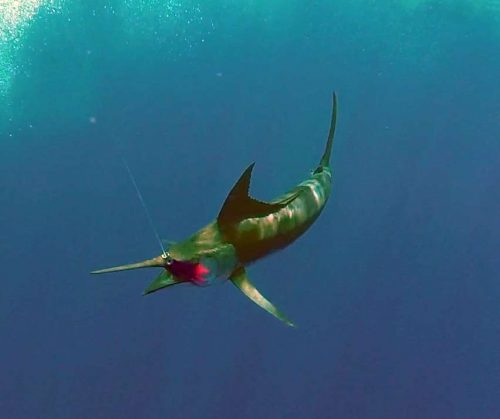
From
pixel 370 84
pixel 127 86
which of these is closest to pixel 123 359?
pixel 127 86

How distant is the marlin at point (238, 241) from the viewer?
3.36 metres

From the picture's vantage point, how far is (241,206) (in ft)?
12.5

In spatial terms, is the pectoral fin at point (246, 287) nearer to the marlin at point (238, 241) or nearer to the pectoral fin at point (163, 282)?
the marlin at point (238, 241)

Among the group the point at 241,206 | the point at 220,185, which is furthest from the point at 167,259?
the point at 220,185

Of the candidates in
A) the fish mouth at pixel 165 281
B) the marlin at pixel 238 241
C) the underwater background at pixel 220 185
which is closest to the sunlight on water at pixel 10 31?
the underwater background at pixel 220 185

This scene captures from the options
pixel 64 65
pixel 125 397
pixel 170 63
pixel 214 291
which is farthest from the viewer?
pixel 170 63

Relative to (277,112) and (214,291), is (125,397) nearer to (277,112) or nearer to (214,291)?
(214,291)

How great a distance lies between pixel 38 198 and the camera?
1550cm

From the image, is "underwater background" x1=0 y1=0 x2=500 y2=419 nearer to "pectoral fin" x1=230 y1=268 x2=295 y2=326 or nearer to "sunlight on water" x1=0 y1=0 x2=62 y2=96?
"sunlight on water" x1=0 y1=0 x2=62 y2=96

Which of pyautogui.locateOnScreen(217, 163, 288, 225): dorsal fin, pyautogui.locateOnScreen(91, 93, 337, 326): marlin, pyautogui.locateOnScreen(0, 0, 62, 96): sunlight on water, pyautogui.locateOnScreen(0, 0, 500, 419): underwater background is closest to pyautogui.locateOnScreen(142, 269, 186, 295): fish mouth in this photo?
pyautogui.locateOnScreen(91, 93, 337, 326): marlin

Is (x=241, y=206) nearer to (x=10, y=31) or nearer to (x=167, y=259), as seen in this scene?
(x=167, y=259)

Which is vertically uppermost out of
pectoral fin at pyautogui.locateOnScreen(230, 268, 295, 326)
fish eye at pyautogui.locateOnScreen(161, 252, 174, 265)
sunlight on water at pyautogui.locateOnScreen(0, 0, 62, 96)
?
sunlight on water at pyautogui.locateOnScreen(0, 0, 62, 96)

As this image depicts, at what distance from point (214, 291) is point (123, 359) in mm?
2580

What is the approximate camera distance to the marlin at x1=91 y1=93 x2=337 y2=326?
11.0ft
